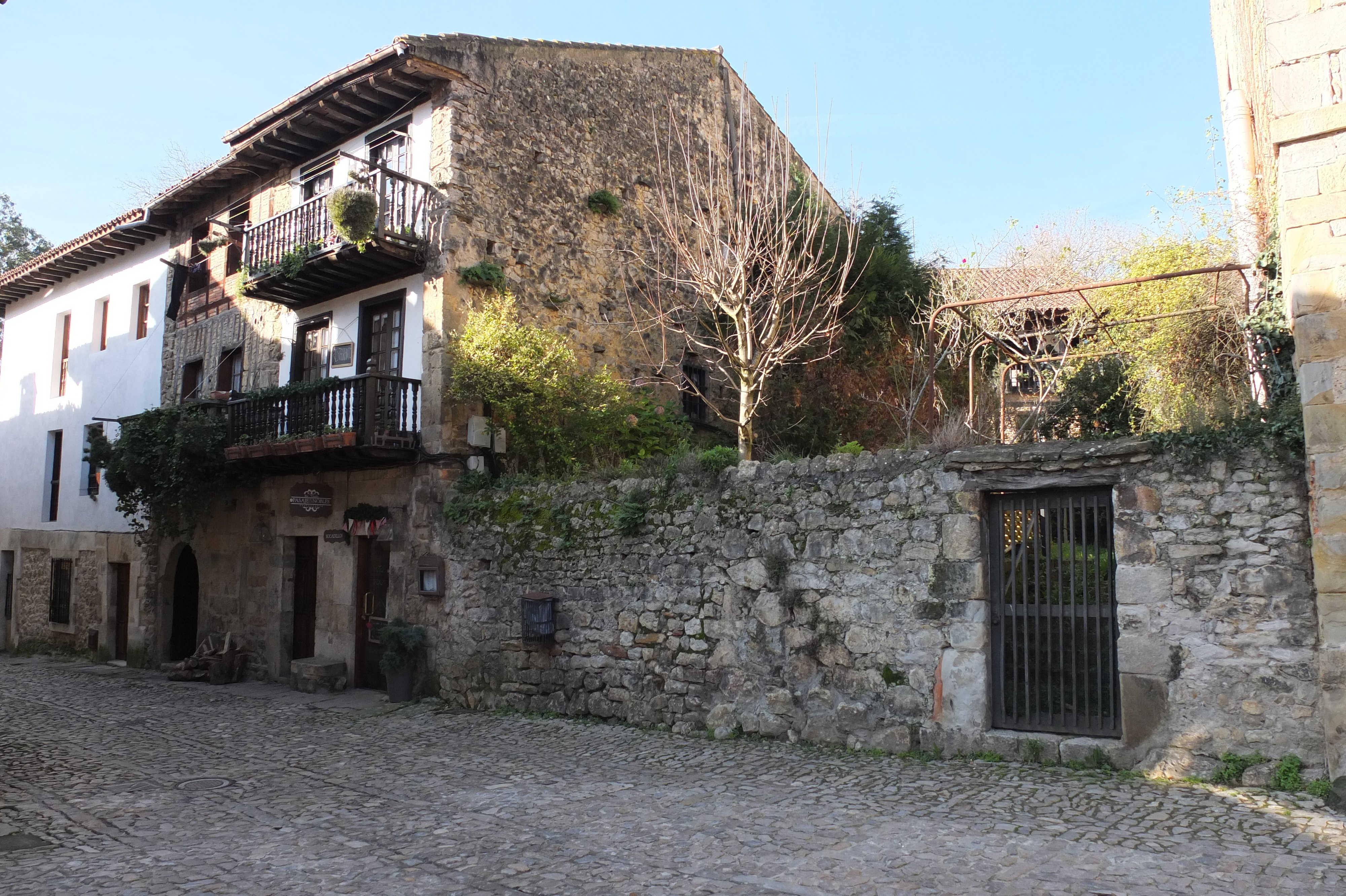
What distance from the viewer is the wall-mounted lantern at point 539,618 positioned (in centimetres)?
983

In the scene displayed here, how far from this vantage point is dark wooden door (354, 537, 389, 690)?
12.4 meters

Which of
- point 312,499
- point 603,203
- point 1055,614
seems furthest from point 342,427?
point 1055,614

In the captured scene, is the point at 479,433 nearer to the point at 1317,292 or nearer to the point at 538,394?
the point at 538,394

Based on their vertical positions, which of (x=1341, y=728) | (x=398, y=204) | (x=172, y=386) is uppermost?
(x=398, y=204)

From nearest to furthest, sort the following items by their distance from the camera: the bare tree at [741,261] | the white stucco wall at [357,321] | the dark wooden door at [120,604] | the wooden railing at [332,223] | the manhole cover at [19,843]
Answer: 1. the manhole cover at [19,843]
2. the bare tree at [741,261]
3. the wooden railing at [332,223]
4. the white stucco wall at [357,321]
5. the dark wooden door at [120,604]

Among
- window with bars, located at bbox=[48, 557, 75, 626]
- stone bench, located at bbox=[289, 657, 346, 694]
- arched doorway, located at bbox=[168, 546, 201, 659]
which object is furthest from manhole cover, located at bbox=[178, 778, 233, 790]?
window with bars, located at bbox=[48, 557, 75, 626]

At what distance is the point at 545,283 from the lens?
12.9 meters

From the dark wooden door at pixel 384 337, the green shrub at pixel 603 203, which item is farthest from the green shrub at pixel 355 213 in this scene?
the green shrub at pixel 603 203

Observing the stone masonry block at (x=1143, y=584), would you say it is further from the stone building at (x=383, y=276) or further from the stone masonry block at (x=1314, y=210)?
the stone building at (x=383, y=276)

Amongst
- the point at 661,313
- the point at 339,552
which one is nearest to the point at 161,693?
the point at 339,552

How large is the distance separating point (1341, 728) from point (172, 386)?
55.2 feet

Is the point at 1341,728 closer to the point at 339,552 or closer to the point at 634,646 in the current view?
the point at 634,646

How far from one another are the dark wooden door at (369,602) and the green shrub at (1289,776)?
379 inches

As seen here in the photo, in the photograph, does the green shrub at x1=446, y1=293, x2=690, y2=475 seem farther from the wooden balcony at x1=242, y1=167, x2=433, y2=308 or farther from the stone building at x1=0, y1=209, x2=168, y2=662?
the stone building at x1=0, y1=209, x2=168, y2=662
